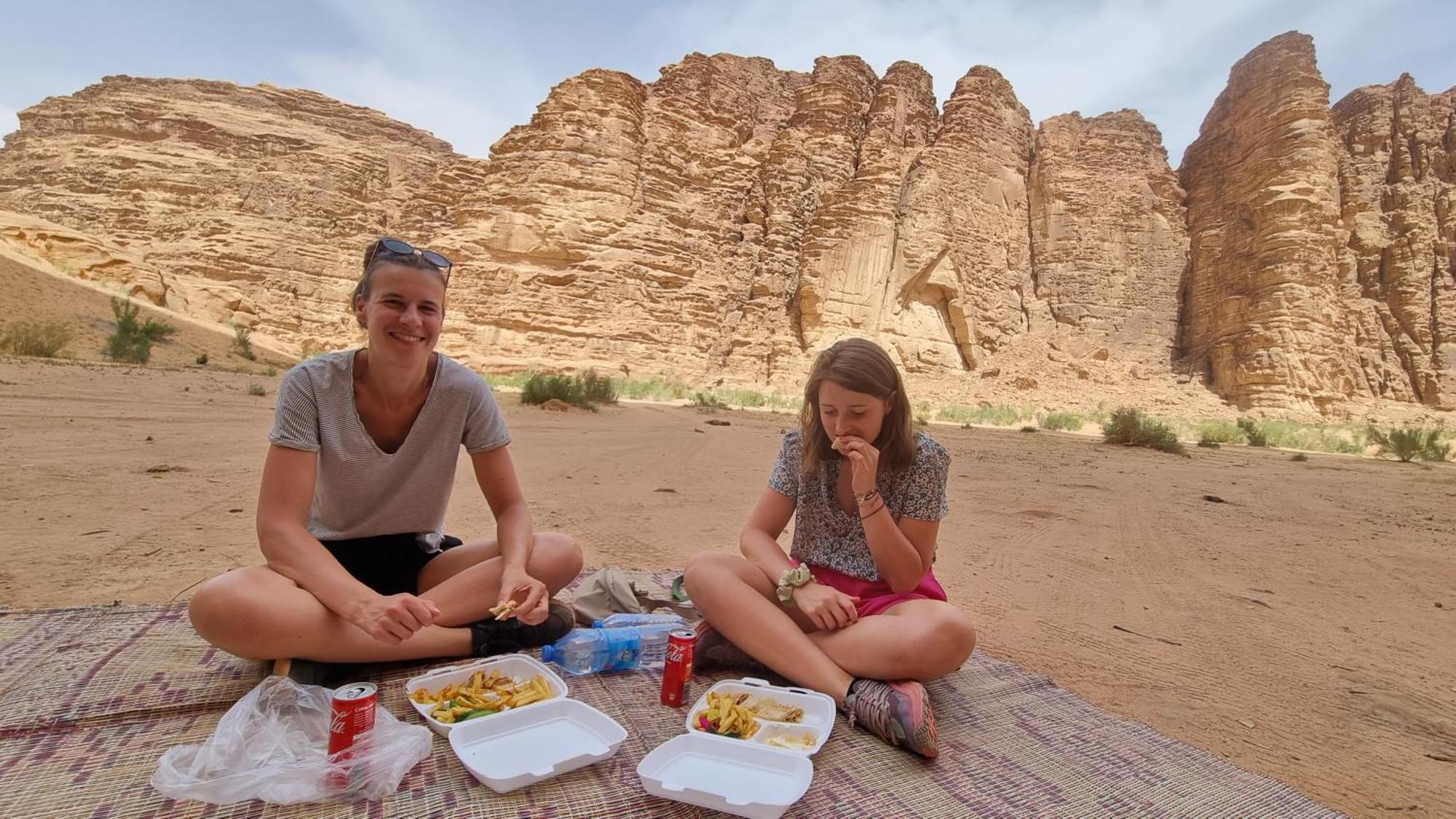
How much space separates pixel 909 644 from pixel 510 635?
1274mm

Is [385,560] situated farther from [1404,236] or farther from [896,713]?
[1404,236]

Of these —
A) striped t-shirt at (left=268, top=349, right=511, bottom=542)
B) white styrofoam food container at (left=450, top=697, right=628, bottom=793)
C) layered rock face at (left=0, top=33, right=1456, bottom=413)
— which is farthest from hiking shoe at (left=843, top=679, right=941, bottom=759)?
layered rock face at (left=0, top=33, right=1456, bottom=413)

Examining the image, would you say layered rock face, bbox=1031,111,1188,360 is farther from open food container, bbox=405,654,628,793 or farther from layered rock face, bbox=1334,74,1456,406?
open food container, bbox=405,654,628,793

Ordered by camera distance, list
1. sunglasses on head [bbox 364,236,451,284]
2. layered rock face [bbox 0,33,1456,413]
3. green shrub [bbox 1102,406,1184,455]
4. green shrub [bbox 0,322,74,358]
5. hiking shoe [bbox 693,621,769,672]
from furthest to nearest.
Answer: layered rock face [bbox 0,33,1456,413] < green shrub [bbox 1102,406,1184,455] < green shrub [bbox 0,322,74,358] < hiking shoe [bbox 693,621,769,672] < sunglasses on head [bbox 364,236,451,284]

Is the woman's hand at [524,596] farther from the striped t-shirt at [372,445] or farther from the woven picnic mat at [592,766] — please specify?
the striped t-shirt at [372,445]

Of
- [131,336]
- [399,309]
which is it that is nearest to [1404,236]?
[399,309]

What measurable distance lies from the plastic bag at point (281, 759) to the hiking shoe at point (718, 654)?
90cm

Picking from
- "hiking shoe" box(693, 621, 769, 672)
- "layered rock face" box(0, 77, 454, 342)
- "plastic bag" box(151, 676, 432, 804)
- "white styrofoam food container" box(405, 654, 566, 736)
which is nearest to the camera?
"plastic bag" box(151, 676, 432, 804)

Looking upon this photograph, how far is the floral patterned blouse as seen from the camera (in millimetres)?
2172

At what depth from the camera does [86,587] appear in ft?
9.00

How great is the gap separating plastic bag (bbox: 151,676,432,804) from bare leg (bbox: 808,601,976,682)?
3.79 ft

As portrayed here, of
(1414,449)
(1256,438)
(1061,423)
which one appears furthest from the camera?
(1061,423)

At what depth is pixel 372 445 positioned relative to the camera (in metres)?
2.08

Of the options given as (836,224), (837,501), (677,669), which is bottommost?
(677,669)
